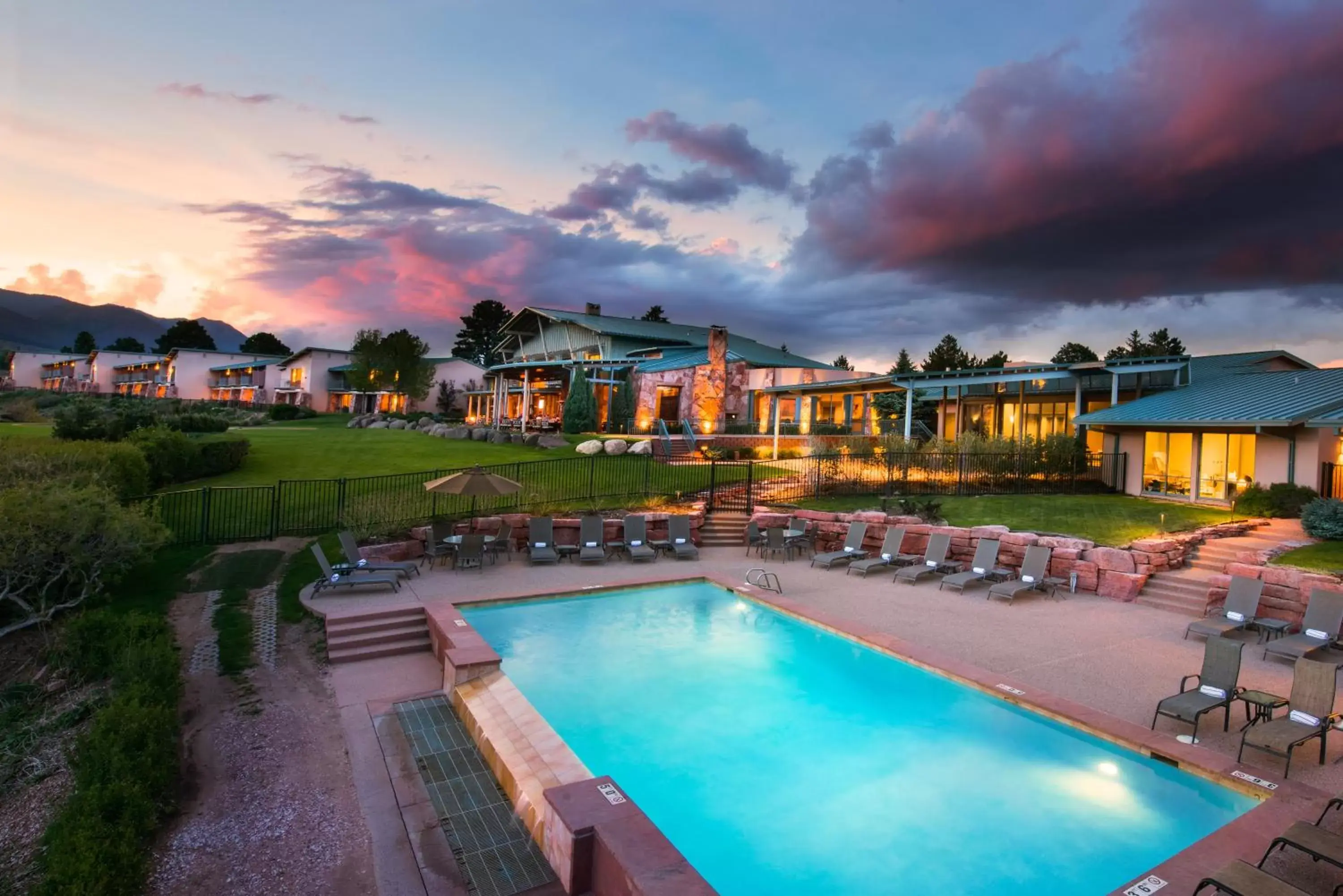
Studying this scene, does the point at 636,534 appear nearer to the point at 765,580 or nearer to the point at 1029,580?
the point at 765,580

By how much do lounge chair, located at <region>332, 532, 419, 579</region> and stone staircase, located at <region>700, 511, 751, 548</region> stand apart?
7.18 metres

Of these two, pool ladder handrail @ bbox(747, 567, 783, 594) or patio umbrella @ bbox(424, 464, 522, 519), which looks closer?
patio umbrella @ bbox(424, 464, 522, 519)

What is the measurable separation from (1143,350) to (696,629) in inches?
2759

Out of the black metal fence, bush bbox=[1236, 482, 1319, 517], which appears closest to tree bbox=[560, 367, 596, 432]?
the black metal fence

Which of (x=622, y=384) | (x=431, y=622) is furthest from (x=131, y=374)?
(x=431, y=622)

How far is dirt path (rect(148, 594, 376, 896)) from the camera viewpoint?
4941 mm

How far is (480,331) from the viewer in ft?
274

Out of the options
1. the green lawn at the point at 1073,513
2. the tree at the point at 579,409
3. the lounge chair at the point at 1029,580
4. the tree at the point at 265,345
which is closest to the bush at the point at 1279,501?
the green lawn at the point at 1073,513

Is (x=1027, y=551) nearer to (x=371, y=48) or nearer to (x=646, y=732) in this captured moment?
(x=646, y=732)

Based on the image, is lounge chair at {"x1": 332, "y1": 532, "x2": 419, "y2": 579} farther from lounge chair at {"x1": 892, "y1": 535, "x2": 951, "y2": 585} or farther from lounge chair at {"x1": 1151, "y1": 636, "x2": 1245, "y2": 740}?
lounge chair at {"x1": 1151, "y1": 636, "x2": 1245, "y2": 740}

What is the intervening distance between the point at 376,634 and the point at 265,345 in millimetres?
111772

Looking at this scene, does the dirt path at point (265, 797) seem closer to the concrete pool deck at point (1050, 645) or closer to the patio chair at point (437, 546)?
the concrete pool deck at point (1050, 645)

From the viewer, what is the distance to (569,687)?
905 cm

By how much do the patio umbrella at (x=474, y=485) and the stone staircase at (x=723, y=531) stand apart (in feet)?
19.1
